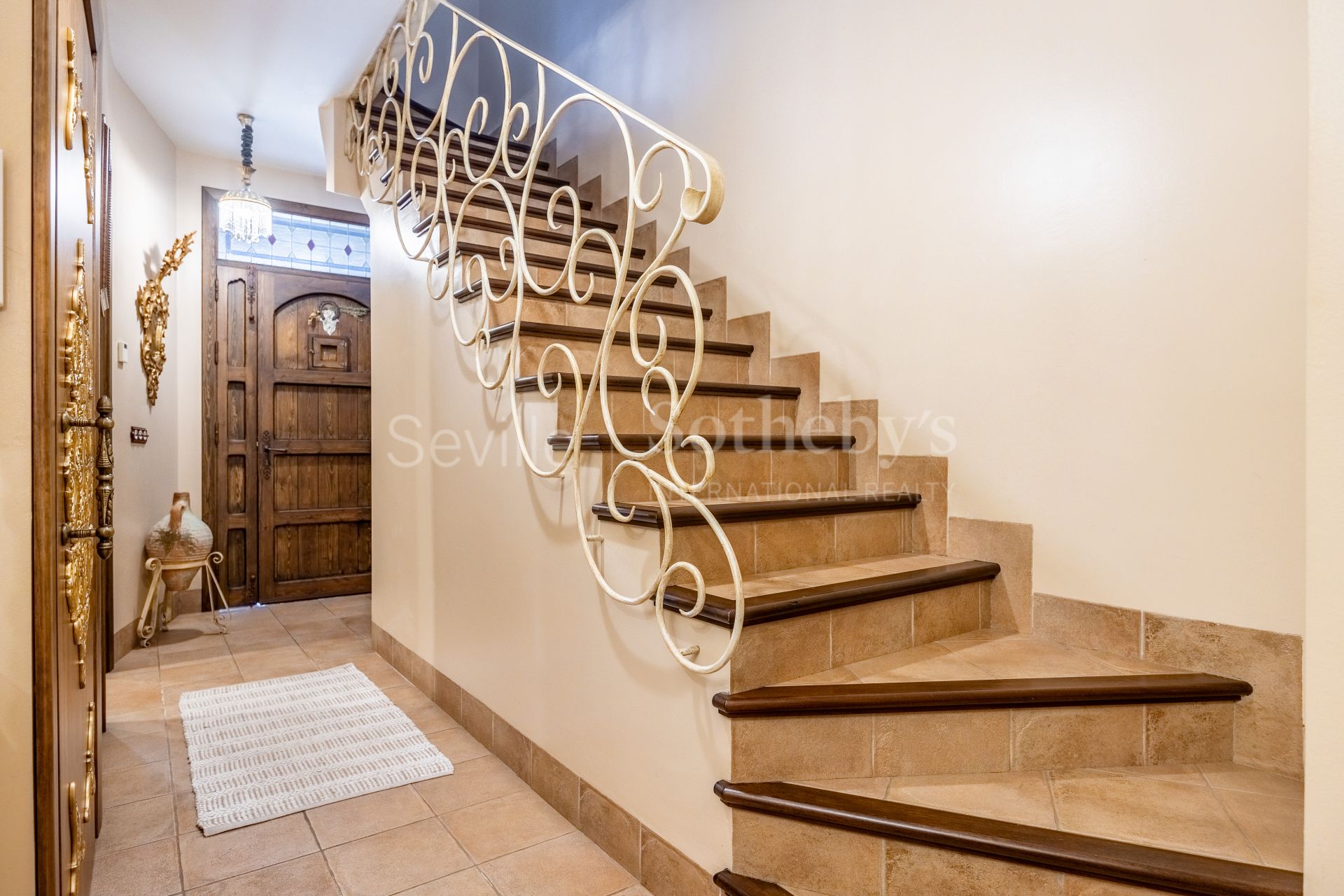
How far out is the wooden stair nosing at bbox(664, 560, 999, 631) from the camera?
1.40 meters

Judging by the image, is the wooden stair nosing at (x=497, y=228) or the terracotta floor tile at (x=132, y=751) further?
the wooden stair nosing at (x=497, y=228)

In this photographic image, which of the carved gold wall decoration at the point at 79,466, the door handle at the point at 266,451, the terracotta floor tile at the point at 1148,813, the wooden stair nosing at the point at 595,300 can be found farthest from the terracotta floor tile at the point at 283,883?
the door handle at the point at 266,451

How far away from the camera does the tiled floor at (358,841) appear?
1630 millimetres

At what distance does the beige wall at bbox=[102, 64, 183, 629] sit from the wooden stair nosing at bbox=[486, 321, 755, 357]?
7.06ft

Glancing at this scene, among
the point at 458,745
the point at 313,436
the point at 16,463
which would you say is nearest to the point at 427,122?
the point at 313,436

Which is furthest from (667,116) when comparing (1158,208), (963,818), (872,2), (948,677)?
(963,818)

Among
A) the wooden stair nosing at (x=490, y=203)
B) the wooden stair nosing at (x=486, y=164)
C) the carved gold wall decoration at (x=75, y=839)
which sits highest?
the wooden stair nosing at (x=486, y=164)

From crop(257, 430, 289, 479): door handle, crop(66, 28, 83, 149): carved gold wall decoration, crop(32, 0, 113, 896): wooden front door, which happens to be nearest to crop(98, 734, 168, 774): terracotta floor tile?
crop(32, 0, 113, 896): wooden front door

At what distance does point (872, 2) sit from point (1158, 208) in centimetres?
123

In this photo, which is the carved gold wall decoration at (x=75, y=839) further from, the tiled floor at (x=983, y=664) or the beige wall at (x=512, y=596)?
the tiled floor at (x=983, y=664)

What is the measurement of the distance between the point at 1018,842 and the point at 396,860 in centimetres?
138

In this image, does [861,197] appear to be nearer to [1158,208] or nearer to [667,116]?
[1158,208]

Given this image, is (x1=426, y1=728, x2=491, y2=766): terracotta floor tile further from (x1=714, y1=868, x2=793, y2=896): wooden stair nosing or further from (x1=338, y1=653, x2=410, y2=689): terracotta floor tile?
(x1=714, y1=868, x2=793, y2=896): wooden stair nosing

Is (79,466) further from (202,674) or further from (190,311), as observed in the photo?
(190,311)
